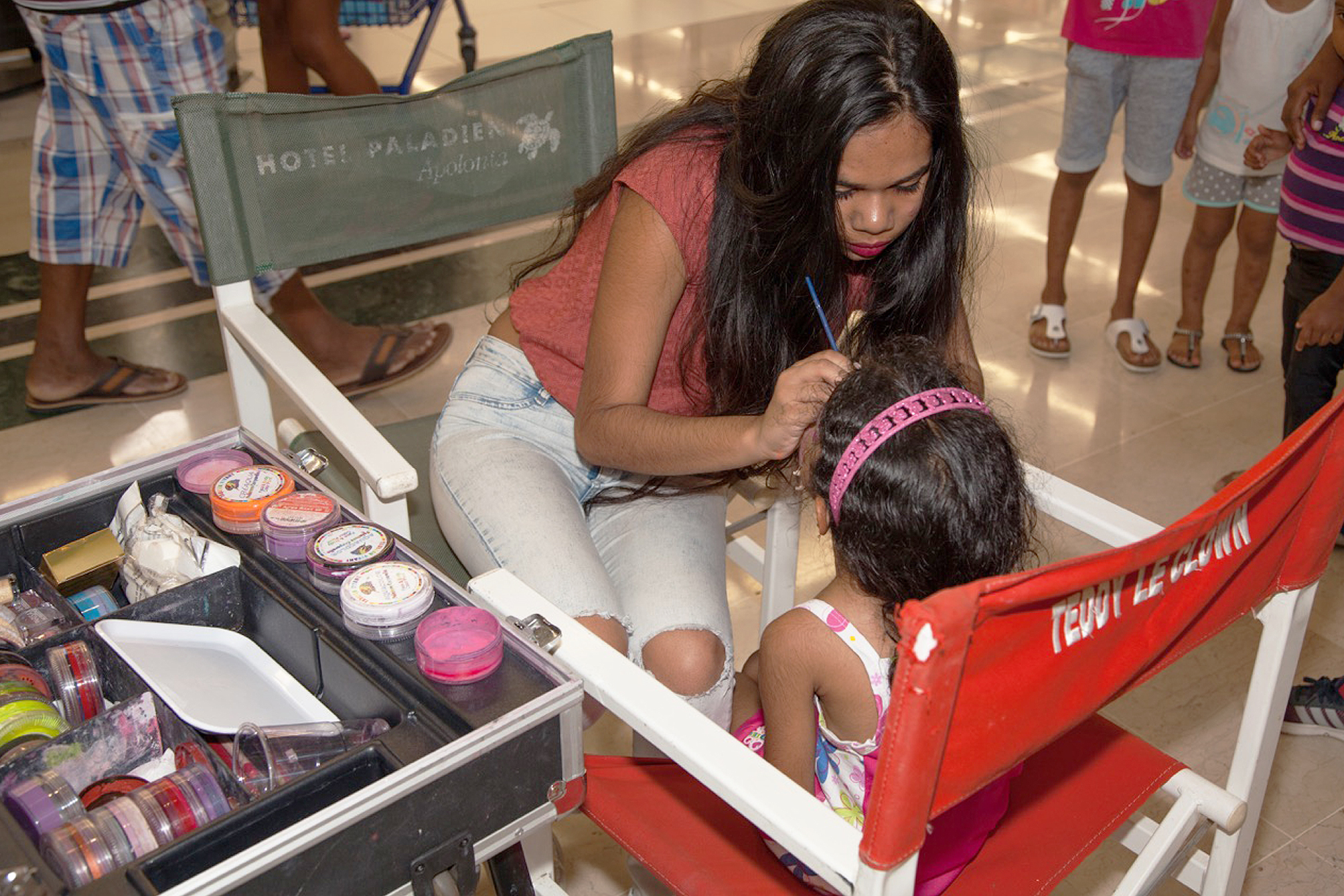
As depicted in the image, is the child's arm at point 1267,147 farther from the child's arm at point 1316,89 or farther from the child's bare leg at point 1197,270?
the child's bare leg at point 1197,270

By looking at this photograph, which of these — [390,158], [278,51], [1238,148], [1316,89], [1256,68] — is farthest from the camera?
[278,51]

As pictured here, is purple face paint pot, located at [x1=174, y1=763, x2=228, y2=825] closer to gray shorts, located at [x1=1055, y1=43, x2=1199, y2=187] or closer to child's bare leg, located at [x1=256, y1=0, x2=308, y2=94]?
child's bare leg, located at [x1=256, y1=0, x2=308, y2=94]

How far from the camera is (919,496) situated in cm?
101

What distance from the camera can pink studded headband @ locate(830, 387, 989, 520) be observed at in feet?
3.34

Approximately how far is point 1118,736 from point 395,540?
0.72m

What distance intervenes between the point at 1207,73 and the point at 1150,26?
15cm

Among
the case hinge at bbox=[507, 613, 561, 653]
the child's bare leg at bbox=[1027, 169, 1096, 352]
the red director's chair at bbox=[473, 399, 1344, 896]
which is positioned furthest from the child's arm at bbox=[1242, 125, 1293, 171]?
the case hinge at bbox=[507, 613, 561, 653]

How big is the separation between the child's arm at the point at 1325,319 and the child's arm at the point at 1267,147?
306mm

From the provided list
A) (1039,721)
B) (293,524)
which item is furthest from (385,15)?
(1039,721)

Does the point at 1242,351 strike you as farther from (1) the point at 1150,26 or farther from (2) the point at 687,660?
(2) the point at 687,660

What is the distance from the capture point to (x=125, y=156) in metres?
2.37

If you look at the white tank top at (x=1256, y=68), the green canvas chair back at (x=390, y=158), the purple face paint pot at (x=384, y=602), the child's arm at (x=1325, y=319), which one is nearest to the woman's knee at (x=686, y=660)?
the purple face paint pot at (x=384, y=602)

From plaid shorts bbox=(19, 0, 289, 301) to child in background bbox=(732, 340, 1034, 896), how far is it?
1.61m

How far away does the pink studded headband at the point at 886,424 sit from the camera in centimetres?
102
